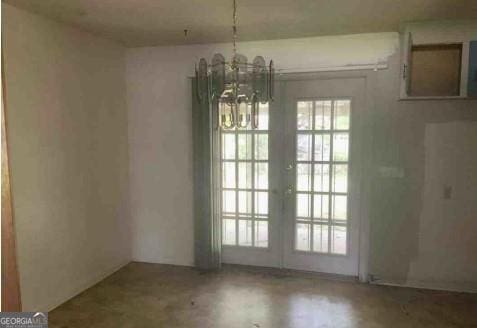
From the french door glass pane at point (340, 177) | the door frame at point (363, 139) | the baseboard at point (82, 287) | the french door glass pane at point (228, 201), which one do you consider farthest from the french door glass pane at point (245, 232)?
the baseboard at point (82, 287)

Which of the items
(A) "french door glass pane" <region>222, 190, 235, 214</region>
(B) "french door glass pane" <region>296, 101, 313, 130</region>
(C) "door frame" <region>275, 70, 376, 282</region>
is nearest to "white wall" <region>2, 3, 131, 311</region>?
(A) "french door glass pane" <region>222, 190, 235, 214</region>

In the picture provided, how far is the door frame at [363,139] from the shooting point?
3.78m

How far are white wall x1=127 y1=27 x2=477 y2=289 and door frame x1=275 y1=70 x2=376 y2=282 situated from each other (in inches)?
2.0

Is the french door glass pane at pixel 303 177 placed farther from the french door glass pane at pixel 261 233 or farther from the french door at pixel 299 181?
the french door glass pane at pixel 261 233

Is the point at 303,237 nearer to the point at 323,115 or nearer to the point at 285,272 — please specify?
the point at 285,272

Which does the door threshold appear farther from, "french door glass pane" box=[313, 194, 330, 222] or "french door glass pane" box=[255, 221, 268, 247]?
"french door glass pane" box=[313, 194, 330, 222]

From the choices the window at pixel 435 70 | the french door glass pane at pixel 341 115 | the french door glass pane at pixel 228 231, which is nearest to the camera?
the window at pixel 435 70

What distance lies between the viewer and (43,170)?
324 cm

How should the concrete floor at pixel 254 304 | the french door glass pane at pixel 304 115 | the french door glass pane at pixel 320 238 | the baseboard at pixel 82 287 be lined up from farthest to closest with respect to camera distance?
the french door glass pane at pixel 320 238 → the french door glass pane at pixel 304 115 → the baseboard at pixel 82 287 → the concrete floor at pixel 254 304

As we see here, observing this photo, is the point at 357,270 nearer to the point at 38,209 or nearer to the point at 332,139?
the point at 332,139

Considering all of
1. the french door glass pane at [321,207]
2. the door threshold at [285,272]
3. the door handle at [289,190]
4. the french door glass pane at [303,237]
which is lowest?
the door threshold at [285,272]

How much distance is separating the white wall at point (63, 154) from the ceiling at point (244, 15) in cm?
29

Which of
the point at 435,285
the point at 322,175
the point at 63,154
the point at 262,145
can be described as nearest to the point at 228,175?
the point at 262,145

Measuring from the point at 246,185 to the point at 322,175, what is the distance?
85cm
